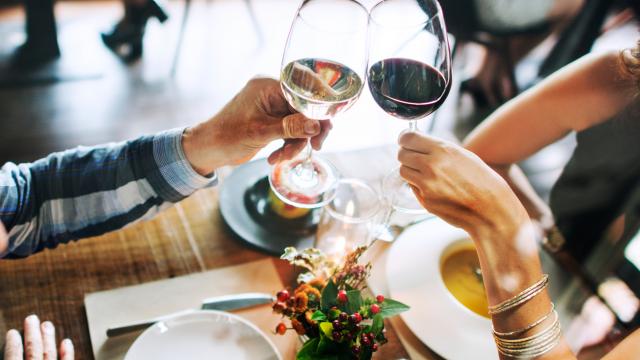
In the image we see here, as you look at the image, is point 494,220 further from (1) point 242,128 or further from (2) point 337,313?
(1) point 242,128

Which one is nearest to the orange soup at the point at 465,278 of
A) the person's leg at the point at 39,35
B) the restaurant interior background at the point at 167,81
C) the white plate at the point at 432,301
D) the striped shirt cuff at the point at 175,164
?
the white plate at the point at 432,301

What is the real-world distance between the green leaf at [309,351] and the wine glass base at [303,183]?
27 cm

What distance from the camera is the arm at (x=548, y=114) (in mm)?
1309

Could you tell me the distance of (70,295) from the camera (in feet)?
3.02

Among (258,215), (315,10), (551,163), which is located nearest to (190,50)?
(551,163)

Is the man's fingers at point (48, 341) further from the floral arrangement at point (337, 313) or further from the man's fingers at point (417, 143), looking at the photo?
the man's fingers at point (417, 143)

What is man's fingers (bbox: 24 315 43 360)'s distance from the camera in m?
0.81

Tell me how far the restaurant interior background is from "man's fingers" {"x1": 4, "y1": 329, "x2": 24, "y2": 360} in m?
1.12

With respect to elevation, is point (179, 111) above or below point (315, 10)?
below

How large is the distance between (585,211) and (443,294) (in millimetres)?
662

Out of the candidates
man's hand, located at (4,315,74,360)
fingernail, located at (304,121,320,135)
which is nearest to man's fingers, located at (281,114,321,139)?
fingernail, located at (304,121,320,135)

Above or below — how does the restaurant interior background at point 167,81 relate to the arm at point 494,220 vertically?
below

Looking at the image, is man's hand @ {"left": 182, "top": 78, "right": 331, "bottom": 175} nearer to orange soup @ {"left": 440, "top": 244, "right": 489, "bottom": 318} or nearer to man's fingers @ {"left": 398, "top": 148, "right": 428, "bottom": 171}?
man's fingers @ {"left": 398, "top": 148, "right": 428, "bottom": 171}

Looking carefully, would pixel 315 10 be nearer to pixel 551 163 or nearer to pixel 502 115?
pixel 502 115
